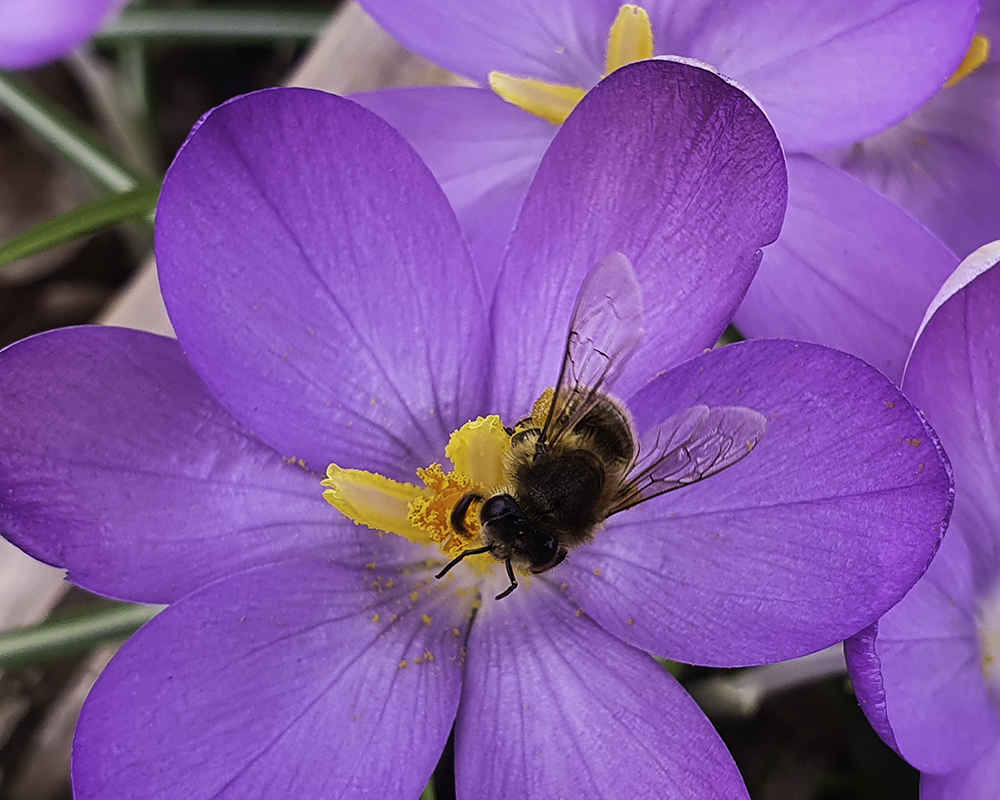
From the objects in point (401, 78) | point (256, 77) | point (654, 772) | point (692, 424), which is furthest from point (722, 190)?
point (256, 77)

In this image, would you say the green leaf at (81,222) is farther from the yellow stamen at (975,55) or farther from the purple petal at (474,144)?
the yellow stamen at (975,55)

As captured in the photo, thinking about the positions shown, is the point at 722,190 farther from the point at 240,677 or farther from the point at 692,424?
the point at 240,677

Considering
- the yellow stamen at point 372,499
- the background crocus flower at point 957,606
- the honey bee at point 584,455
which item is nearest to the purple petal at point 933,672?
the background crocus flower at point 957,606

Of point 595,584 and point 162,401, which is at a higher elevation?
point 162,401

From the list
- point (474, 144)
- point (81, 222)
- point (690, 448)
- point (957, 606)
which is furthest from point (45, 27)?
point (957, 606)

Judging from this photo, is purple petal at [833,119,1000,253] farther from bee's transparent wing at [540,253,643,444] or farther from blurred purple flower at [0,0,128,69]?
blurred purple flower at [0,0,128,69]

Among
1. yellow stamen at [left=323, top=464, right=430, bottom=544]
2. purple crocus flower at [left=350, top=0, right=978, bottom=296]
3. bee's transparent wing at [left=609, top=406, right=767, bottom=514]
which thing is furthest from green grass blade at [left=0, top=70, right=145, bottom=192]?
bee's transparent wing at [left=609, top=406, right=767, bottom=514]

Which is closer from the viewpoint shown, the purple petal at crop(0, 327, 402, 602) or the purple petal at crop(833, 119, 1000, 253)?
the purple petal at crop(0, 327, 402, 602)
